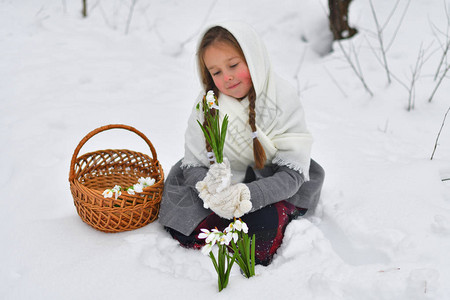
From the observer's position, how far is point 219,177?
1.46m

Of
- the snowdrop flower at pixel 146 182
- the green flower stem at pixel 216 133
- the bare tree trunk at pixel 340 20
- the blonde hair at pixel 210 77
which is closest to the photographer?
the green flower stem at pixel 216 133

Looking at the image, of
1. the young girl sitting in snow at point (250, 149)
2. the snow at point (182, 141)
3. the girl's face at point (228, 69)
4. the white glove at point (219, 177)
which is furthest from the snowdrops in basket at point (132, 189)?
the girl's face at point (228, 69)

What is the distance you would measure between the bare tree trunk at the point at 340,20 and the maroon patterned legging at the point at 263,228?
2536mm

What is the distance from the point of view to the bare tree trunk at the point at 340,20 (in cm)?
373

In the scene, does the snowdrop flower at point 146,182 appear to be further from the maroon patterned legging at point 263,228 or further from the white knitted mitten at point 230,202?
the white knitted mitten at point 230,202

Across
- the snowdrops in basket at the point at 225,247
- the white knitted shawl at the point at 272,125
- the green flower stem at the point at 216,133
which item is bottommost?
the snowdrops in basket at the point at 225,247

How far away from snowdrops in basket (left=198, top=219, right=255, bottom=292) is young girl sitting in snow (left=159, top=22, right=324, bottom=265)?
21cm

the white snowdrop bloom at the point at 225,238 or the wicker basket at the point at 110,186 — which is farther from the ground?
the white snowdrop bloom at the point at 225,238

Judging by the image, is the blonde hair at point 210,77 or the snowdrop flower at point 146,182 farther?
the snowdrop flower at point 146,182

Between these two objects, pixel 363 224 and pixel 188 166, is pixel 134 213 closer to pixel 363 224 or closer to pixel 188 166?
pixel 188 166

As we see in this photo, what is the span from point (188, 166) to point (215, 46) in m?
0.59

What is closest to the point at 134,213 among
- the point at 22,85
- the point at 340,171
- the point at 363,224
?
the point at 363,224

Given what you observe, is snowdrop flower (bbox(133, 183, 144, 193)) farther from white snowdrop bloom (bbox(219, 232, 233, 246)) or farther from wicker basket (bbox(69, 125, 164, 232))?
white snowdrop bloom (bbox(219, 232, 233, 246))

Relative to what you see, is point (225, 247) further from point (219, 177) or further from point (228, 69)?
point (228, 69)
